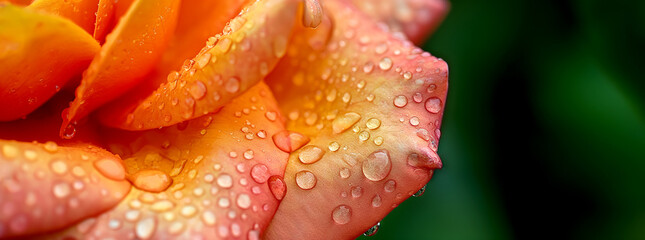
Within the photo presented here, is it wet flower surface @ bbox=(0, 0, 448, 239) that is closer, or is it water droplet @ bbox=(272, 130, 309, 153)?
wet flower surface @ bbox=(0, 0, 448, 239)

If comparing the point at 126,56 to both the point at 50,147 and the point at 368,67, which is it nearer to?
the point at 50,147

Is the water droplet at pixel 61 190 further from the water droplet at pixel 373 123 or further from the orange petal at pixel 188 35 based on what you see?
the water droplet at pixel 373 123

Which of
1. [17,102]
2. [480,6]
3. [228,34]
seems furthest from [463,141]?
[17,102]

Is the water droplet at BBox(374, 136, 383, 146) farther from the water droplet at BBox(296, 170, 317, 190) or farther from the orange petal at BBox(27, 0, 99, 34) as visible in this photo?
the orange petal at BBox(27, 0, 99, 34)

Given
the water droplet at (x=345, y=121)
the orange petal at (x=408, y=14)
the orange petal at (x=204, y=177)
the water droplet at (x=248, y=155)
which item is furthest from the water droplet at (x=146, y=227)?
the orange petal at (x=408, y=14)

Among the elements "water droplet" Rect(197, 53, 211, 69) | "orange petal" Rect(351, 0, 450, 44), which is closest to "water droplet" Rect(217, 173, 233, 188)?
"water droplet" Rect(197, 53, 211, 69)

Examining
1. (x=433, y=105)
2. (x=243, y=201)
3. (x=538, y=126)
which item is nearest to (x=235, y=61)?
(x=243, y=201)

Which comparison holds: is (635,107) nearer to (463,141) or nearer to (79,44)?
(463,141)
